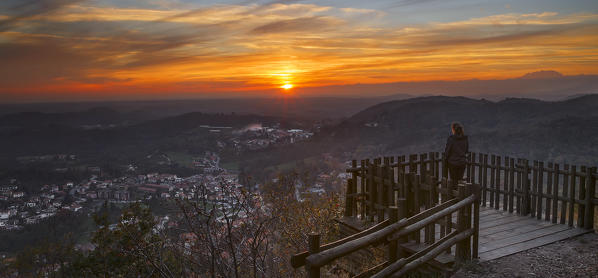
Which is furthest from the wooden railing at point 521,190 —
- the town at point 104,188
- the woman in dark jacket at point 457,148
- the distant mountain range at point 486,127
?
the distant mountain range at point 486,127

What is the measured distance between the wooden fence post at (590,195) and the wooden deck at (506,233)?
0.62 ft

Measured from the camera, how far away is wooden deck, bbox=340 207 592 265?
6133 mm

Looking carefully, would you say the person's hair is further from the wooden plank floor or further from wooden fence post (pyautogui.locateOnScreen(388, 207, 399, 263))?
wooden fence post (pyautogui.locateOnScreen(388, 207, 399, 263))

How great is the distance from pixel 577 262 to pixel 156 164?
267 feet

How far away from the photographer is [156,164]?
79062mm

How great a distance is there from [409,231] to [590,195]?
4.97m

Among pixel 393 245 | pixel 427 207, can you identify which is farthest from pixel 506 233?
pixel 393 245

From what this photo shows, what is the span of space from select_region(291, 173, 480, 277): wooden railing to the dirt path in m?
0.33

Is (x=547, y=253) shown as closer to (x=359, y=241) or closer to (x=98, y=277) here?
(x=359, y=241)

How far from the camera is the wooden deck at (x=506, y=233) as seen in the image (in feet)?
20.1

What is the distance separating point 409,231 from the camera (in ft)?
14.6

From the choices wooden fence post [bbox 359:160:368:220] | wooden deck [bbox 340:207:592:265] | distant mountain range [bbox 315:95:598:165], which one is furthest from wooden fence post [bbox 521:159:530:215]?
distant mountain range [bbox 315:95:598:165]

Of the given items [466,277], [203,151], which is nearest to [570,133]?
[466,277]

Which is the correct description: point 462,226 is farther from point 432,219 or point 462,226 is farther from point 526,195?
point 526,195
